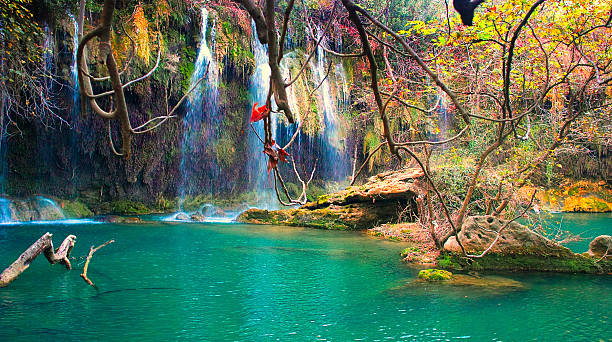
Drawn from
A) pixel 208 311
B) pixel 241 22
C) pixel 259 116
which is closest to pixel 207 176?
→ pixel 241 22

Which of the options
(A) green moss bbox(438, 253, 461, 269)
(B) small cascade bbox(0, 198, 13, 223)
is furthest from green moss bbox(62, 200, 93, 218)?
(A) green moss bbox(438, 253, 461, 269)

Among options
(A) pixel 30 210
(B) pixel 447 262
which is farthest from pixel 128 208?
(B) pixel 447 262

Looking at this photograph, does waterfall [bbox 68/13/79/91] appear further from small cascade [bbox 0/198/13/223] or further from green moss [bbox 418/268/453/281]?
green moss [bbox 418/268/453/281]

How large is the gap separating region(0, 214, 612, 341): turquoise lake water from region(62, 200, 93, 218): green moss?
5.57m

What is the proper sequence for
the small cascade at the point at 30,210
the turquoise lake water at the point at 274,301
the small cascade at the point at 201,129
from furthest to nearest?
the small cascade at the point at 201,129, the small cascade at the point at 30,210, the turquoise lake water at the point at 274,301

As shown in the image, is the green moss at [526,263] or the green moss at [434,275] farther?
the green moss at [526,263]

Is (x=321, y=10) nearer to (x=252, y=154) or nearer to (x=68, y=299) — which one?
(x=252, y=154)

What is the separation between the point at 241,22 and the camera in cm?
1750

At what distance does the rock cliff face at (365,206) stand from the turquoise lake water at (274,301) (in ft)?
10.9

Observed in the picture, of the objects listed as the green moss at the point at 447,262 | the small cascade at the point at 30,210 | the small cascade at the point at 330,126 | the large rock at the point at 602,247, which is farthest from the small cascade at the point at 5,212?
the large rock at the point at 602,247

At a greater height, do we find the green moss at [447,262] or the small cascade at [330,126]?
the small cascade at [330,126]

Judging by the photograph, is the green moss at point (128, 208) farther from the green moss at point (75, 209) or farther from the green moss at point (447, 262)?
the green moss at point (447, 262)

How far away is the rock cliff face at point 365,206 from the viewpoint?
42.7 ft

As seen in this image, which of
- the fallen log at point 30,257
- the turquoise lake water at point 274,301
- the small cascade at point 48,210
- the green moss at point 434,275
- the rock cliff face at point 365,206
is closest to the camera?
the turquoise lake water at point 274,301
